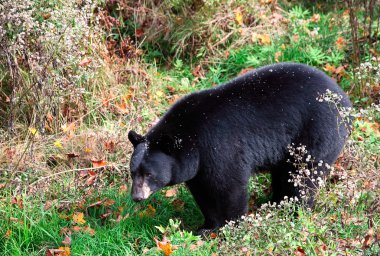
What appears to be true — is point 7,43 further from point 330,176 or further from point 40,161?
point 330,176

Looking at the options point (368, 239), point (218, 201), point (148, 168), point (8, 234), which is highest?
point (368, 239)

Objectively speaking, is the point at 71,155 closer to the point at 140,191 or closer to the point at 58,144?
the point at 58,144

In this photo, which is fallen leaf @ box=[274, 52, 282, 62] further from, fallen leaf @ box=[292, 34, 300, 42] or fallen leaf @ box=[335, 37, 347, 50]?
fallen leaf @ box=[335, 37, 347, 50]

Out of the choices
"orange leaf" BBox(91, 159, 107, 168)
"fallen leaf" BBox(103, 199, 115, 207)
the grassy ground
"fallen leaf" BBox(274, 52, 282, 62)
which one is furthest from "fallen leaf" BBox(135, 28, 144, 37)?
"fallen leaf" BBox(103, 199, 115, 207)

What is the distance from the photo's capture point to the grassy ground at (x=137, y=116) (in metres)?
5.92

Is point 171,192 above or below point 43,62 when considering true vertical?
below

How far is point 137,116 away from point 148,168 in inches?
98.5

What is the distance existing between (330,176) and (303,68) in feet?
3.80

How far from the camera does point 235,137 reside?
6.46 meters

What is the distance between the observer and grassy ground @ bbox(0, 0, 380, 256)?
5918 millimetres

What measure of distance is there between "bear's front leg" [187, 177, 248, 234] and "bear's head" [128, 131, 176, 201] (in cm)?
42

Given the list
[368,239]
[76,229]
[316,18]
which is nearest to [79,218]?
[76,229]

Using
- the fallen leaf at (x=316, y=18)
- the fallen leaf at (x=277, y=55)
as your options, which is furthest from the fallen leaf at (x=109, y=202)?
the fallen leaf at (x=316, y=18)

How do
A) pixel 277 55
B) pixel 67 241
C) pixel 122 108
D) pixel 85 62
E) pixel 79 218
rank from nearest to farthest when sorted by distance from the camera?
pixel 67 241 → pixel 79 218 → pixel 85 62 → pixel 122 108 → pixel 277 55
